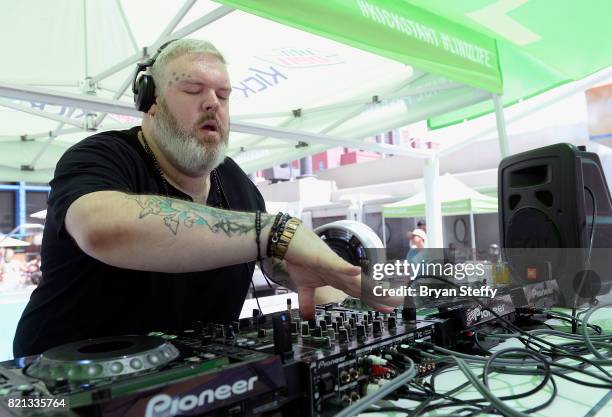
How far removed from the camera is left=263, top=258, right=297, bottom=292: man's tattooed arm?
3.90 feet

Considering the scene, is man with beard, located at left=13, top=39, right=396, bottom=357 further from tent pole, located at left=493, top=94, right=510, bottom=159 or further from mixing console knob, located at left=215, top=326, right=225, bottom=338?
tent pole, located at left=493, top=94, right=510, bottom=159

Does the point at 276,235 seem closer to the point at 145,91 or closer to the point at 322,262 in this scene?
the point at 322,262

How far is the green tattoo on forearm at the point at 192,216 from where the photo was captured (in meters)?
0.63

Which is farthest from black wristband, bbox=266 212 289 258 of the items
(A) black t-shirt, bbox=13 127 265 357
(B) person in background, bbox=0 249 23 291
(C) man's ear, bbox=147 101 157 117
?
(B) person in background, bbox=0 249 23 291

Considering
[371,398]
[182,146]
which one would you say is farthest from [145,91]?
[371,398]

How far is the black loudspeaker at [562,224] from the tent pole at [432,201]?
1513 mm

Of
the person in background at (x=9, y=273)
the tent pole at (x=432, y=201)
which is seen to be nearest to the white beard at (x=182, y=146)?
the tent pole at (x=432, y=201)

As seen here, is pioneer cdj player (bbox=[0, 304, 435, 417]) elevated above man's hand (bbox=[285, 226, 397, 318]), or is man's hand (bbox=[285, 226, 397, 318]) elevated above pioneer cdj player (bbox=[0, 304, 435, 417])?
man's hand (bbox=[285, 226, 397, 318])

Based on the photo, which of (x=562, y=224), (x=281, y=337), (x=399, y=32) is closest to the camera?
(x=281, y=337)

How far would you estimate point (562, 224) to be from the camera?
4.51 feet

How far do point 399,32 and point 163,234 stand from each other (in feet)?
4.80

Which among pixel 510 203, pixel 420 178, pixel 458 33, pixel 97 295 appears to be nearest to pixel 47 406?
pixel 97 295

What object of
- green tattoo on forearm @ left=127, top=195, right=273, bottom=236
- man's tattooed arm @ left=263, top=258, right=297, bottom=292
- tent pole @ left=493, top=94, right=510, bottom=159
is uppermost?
tent pole @ left=493, top=94, right=510, bottom=159

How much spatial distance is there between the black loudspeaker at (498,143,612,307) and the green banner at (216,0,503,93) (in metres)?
0.64
